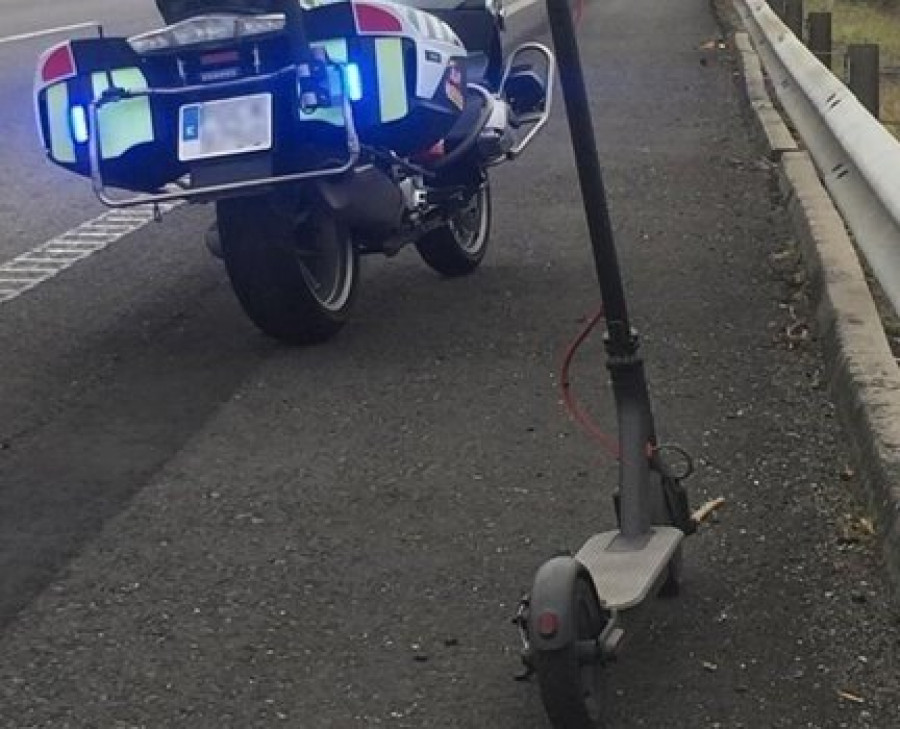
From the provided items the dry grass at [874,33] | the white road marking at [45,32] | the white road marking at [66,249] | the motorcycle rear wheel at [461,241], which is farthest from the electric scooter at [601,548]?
the white road marking at [45,32]

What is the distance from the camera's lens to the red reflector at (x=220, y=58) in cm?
648

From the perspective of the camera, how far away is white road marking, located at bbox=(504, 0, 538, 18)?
2191 centimetres

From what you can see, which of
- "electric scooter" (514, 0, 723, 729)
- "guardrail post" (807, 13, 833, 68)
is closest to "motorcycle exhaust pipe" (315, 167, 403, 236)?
"electric scooter" (514, 0, 723, 729)

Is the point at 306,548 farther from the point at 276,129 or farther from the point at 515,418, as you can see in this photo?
the point at 276,129

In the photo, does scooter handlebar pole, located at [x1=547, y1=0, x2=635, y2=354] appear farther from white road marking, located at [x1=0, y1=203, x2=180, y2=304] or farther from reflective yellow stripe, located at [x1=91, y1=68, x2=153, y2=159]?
white road marking, located at [x1=0, y1=203, x2=180, y2=304]

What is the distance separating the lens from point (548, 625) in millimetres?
3529

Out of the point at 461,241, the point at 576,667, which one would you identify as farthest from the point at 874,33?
the point at 576,667

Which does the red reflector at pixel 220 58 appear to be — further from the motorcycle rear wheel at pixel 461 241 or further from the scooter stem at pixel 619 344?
the scooter stem at pixel 619 344

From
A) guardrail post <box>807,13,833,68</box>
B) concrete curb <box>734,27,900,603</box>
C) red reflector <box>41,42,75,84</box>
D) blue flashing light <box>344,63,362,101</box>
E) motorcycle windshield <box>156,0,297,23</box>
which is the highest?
motorcycle windshield <box>156,0,297,23</box>

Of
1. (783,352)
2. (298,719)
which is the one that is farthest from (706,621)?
(783,352)

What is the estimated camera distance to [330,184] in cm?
670

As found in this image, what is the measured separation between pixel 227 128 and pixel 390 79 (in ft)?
1.88

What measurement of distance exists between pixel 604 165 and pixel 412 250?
2706mm

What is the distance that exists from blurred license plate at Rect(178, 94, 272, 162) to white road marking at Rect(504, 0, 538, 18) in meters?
15.3
